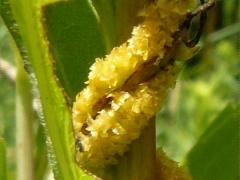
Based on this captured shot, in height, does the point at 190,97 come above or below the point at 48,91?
above

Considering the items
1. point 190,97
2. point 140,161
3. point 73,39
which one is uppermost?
point 190,97

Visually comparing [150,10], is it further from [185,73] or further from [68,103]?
[185,73]

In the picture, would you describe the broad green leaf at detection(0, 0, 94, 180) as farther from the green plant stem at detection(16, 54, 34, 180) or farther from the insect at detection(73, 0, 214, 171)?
the green plant stem at detection(16, 54, 34, 180)

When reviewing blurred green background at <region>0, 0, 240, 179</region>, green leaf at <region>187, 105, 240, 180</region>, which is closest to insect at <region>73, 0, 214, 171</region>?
green leaf at <region>187, 105, 240, 180</region>

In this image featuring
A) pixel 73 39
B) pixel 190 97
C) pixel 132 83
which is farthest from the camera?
pixel 190 97

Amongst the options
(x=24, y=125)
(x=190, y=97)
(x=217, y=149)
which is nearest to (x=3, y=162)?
(x=24, y=125)

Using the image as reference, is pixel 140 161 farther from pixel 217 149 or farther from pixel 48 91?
pixel 217 149
